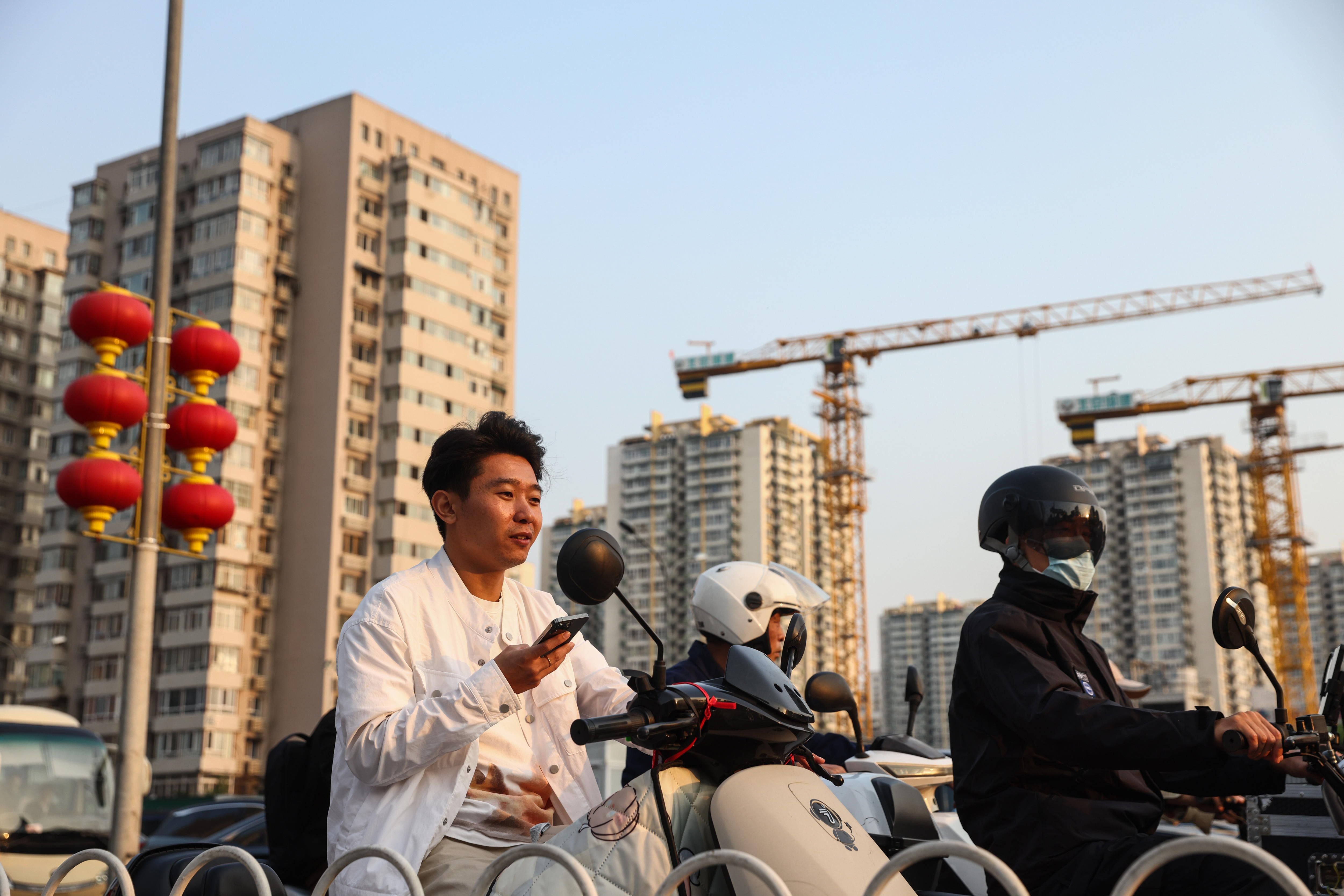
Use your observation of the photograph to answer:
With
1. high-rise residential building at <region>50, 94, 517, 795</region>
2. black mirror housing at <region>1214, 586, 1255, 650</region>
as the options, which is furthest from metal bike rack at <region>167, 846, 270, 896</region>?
high-rise residential building at <region>50, 94, 517, 795</region>

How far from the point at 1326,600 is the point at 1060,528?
146 metres

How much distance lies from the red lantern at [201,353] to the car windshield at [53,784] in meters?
5.16

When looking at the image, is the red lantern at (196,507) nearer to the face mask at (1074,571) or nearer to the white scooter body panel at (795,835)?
the face mask at (1074,571)

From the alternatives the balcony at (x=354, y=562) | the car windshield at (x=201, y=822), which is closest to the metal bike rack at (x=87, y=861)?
the car windshield at (x=201, y=822)

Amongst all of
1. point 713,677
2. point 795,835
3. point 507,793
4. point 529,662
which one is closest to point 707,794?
point 795,835

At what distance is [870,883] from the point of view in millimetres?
2350

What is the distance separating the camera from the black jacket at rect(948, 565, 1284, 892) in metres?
2.94

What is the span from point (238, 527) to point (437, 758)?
205 feet

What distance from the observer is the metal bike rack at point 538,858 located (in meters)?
2.53

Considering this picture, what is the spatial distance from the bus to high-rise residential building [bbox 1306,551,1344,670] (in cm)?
13301

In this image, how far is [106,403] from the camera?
11125 millimetres

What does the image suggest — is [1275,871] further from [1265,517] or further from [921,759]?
[1265,517]

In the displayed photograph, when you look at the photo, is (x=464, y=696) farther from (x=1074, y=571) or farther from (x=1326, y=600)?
(x=1326, y=600)

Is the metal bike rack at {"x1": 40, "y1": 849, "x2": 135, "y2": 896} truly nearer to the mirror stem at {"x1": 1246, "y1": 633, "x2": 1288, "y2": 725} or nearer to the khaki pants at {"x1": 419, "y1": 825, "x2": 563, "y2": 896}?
the khaki pants at {"x1": 419, "y1": 825, "x2": 563, "y2": 896}
